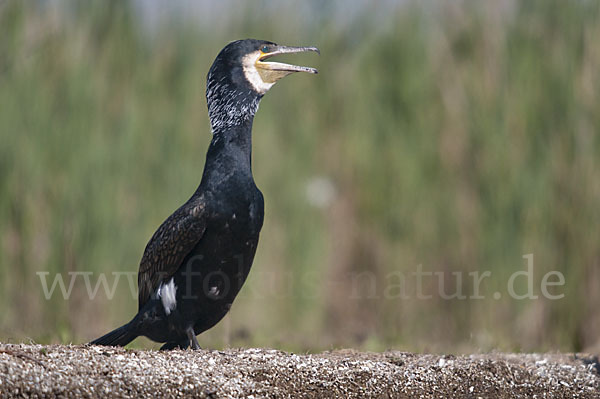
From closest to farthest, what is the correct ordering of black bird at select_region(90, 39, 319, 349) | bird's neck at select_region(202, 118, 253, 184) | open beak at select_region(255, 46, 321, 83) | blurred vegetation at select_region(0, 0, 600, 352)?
1. black bird at select_region(90, 39, 319, 349)
2. bird's neck at select_region(202, 118, 253, 184)
3. open beak at select_region(255, 46, 321, 83)
4. blurred vegetation at select_region(0, 0, 600, 352)

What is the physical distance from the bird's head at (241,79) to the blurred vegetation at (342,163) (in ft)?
6.62

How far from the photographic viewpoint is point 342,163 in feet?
23.4

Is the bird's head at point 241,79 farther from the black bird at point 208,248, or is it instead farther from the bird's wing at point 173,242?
the bird's wing at point 173,242

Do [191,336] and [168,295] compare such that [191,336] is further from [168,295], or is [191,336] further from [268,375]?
[268,375]

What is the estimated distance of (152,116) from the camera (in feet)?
21.7

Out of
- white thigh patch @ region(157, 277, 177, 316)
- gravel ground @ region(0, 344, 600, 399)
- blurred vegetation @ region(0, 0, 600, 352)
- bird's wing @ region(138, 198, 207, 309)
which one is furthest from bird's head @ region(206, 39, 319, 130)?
blurred vegetation @ region(0, 0, 600, 352)

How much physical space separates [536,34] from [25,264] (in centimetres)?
453

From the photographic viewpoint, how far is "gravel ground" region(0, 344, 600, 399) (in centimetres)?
313

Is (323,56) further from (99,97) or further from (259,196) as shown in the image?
(259,196)

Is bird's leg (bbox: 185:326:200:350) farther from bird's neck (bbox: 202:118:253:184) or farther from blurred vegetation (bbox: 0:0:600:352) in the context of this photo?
blurred vegetation (bbox: 0:0:600:352)

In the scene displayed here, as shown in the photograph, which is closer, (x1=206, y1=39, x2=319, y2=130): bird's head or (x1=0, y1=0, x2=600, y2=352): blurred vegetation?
(x1=206, y1=39, x2=319, y2=130): bird's head

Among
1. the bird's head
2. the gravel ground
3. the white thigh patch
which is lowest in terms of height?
the gravel ground

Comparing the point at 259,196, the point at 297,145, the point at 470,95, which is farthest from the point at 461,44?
the point at 259,196

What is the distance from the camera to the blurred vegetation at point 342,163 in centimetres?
629
